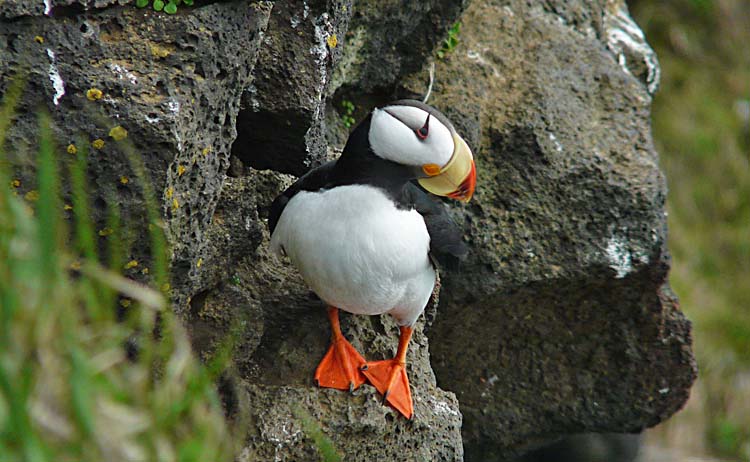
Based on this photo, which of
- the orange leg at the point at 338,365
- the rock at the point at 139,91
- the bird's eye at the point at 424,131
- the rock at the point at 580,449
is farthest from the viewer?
the rock at the point at 580,449

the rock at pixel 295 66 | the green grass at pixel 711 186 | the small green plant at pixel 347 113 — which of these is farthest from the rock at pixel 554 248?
the green grass at pixel 711 186

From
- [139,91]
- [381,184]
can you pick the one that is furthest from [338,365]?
[139,91]

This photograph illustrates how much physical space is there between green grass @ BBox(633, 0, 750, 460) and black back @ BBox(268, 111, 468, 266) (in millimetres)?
3865

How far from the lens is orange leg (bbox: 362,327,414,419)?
11.6 feet

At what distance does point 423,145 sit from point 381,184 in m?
0.19

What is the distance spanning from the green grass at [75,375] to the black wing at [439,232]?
60.0 inches

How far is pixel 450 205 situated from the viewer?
4.27 meters

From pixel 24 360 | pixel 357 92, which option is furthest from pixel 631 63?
pixel 24 360

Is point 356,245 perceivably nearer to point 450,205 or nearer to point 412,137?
point 412,137

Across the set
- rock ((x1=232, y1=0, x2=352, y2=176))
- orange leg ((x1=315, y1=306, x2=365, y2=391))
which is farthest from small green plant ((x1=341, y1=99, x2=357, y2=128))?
orange leg ((x1=315, y1=306, x2=365, y2=391))

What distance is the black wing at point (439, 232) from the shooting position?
3.43 m

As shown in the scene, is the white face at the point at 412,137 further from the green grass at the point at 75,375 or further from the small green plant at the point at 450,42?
the small green plant at the point at 450,42

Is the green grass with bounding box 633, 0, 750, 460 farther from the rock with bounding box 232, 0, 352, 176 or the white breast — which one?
the rock with bounding box 232, 0, 352, 176

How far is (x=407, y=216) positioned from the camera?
330cm
